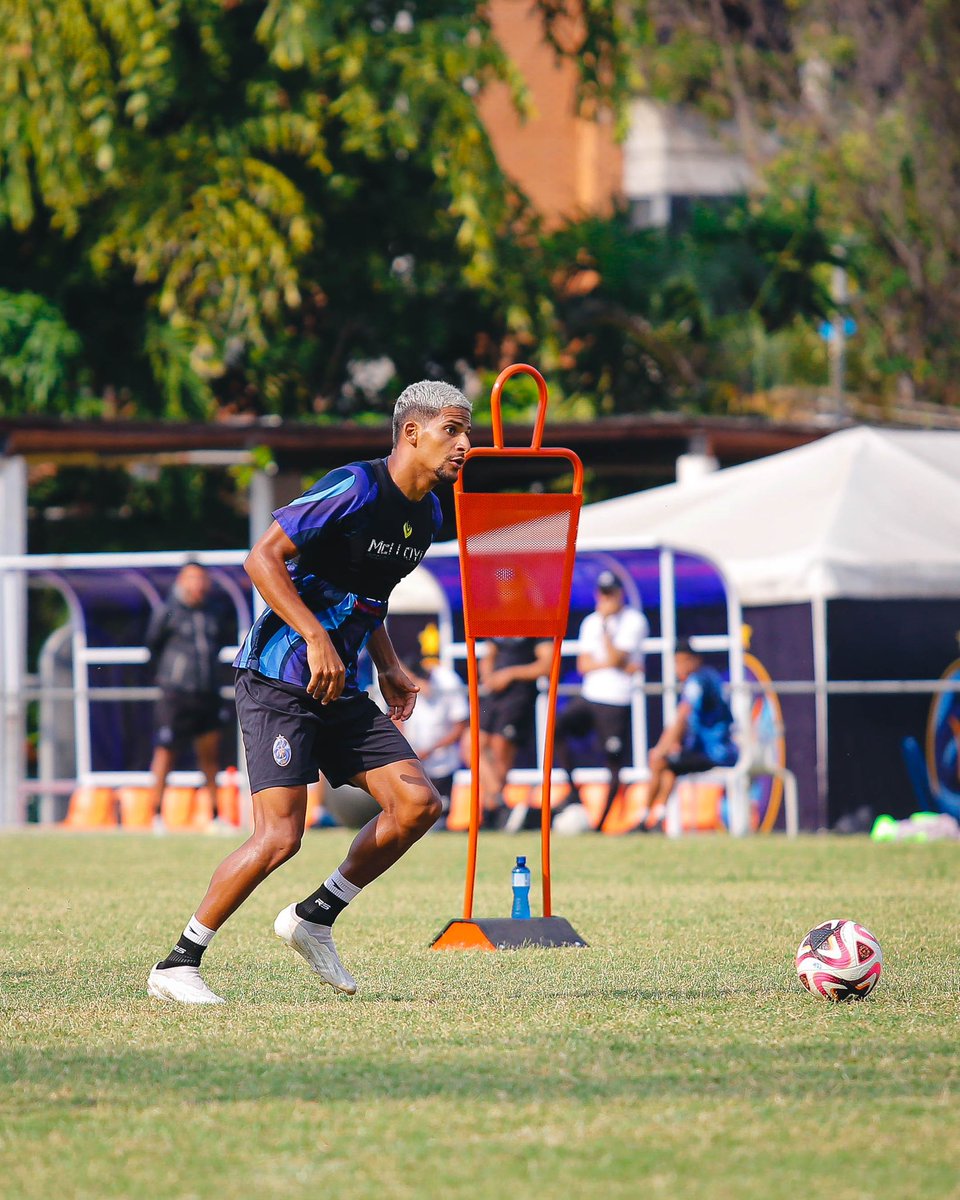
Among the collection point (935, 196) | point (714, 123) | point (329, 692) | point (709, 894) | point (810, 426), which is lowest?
point (709, 894)

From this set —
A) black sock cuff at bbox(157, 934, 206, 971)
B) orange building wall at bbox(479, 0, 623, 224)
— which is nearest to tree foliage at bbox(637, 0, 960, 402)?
orange building wall at bbox(479, 0, 623, 224)

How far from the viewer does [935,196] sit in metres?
34.1

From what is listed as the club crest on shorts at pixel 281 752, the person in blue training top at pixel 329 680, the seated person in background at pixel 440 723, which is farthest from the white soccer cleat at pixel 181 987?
the seated person in background at pixel 440 723

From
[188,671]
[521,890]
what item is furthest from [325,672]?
[188,671]

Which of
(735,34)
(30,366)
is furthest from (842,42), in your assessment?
(30,366)

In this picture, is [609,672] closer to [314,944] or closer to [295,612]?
[314,944]

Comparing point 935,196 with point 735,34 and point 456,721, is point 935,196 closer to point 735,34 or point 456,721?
point 735,34

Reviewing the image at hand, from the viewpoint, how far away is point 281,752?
6848 millimetres

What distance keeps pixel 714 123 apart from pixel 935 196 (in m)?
6.57

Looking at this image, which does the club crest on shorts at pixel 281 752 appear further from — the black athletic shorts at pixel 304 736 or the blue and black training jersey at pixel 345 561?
the blue and black training jersey at pixel 345 561

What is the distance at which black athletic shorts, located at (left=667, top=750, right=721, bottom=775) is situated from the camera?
16.9 metres

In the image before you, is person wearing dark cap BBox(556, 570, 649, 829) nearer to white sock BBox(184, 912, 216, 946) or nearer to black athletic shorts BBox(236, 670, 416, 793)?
black athletic shorts BBox(236, 670, 416, 793)

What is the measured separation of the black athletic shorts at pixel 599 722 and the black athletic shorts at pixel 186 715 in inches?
116

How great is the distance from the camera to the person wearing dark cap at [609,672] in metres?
17.4
